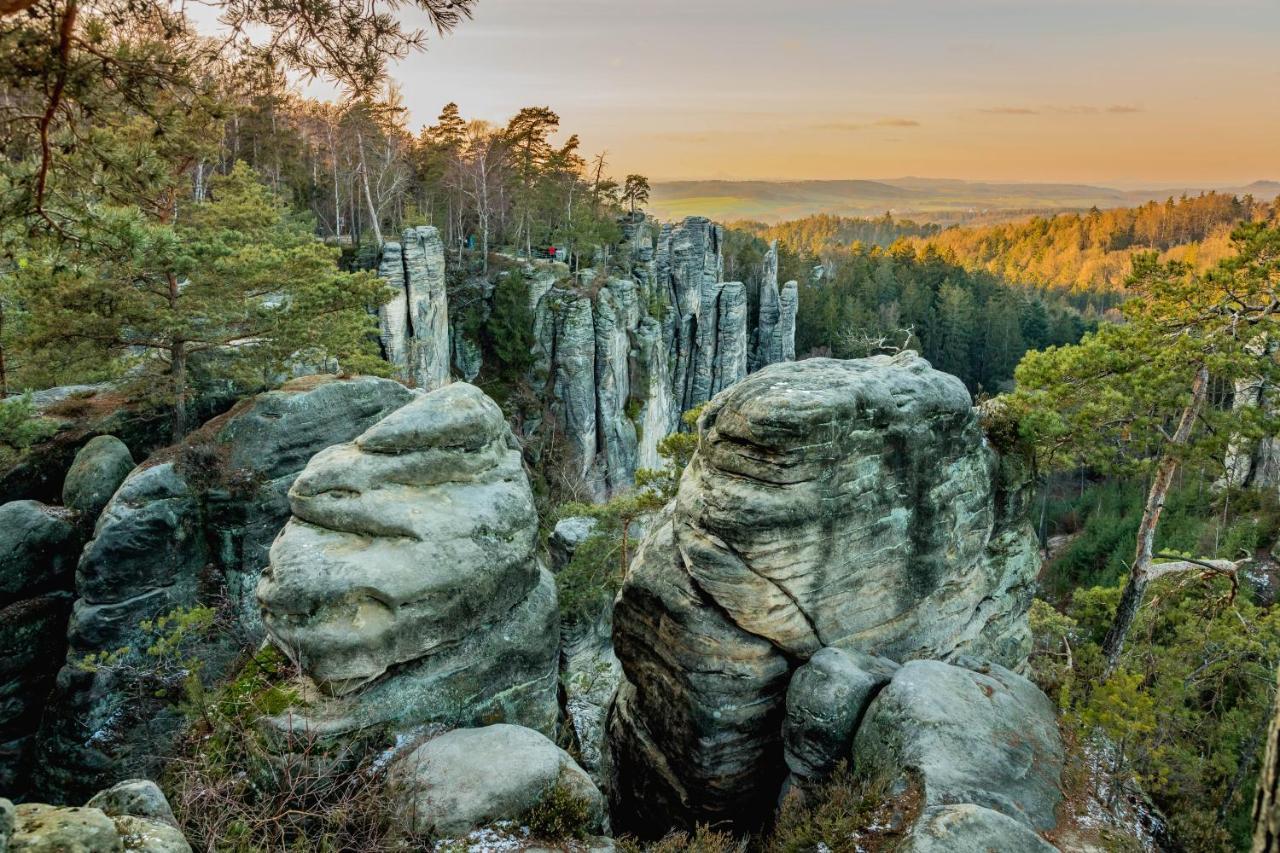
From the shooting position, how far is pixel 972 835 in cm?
671

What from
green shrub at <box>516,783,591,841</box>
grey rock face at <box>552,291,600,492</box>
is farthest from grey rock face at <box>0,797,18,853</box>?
grey rock face at <box>552,291,600,492</box>

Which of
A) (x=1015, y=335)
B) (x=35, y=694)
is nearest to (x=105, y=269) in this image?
(x=35, y=694)

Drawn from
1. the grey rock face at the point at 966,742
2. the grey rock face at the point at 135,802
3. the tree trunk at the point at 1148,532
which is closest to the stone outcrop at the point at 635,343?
the tree trunk at the point at 1148,532

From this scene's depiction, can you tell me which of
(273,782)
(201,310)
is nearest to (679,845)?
(273,782)

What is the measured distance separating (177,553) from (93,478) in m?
2.30

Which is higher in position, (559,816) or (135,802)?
(135,802)

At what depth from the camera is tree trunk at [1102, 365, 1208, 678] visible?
1101 cm

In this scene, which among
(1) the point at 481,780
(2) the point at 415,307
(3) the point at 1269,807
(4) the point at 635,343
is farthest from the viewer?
(4) the point at 635,343

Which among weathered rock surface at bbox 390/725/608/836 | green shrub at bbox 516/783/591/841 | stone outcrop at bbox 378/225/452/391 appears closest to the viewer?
weathered rock surface at bbox 390/725/608/836

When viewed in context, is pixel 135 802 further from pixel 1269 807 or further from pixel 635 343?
pixel 635 343

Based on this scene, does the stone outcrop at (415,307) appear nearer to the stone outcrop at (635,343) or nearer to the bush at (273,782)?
the stone outcrop at (635,343)

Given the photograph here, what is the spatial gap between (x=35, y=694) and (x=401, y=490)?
985cm

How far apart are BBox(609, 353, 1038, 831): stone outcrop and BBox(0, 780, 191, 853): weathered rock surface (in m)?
6.34

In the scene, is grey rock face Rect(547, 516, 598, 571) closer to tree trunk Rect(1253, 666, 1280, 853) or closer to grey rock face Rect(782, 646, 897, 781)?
grey rock face Rect(782, 646, 897, 781)
